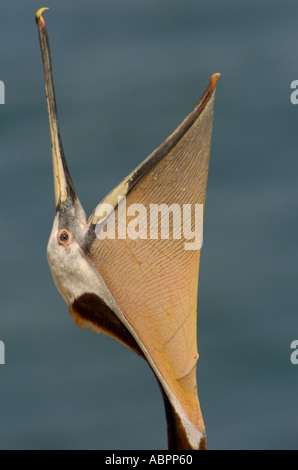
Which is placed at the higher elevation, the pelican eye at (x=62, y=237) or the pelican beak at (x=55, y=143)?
the pelican beak at (x=55, y=143)

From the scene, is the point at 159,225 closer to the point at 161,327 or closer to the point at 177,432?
the point at 161,327

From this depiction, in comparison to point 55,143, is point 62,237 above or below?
below

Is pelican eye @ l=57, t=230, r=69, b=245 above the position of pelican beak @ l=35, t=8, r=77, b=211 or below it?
below

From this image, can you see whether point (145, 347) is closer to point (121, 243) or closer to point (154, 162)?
point (121, 243)

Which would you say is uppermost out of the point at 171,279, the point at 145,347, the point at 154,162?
the point at 154,162
